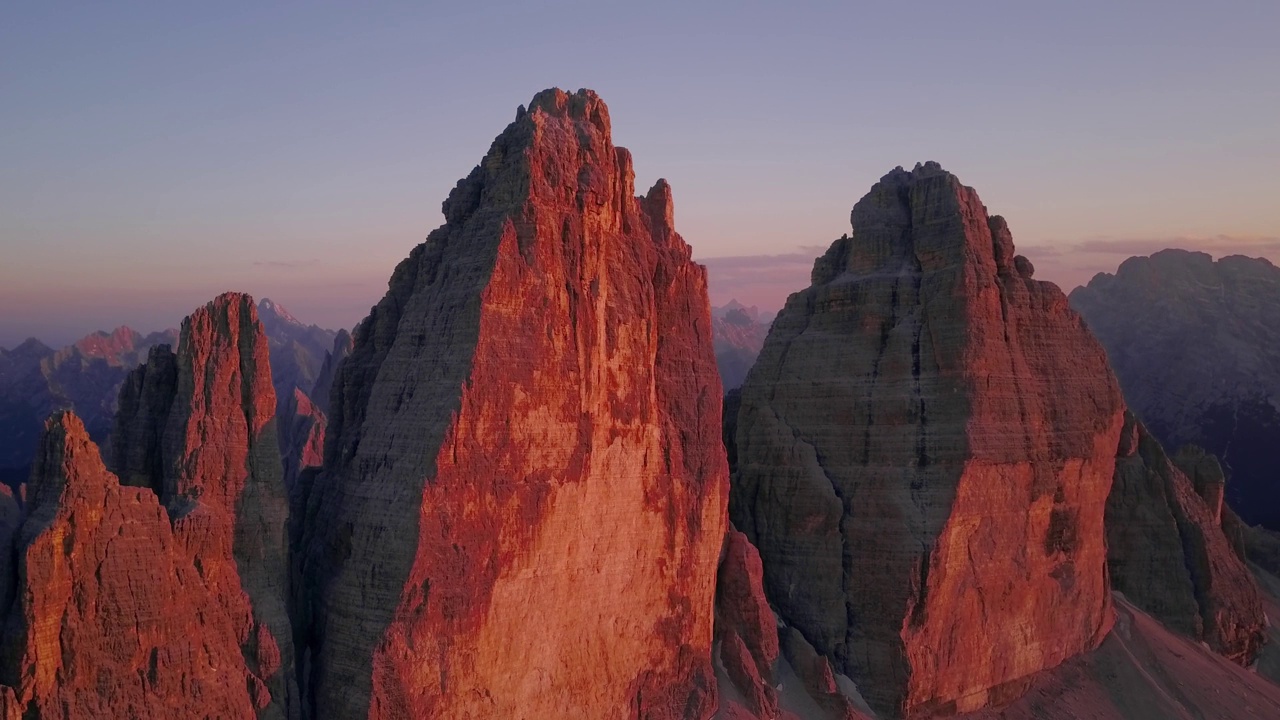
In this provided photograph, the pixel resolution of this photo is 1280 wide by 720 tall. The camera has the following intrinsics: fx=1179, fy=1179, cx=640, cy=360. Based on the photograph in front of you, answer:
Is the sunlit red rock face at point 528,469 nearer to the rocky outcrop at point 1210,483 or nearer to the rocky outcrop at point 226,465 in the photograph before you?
the rocky outcrop at point 226,465

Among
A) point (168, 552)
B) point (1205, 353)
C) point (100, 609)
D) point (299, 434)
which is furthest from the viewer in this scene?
Result: point (1205, 353)

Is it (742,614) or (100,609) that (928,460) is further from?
(100,609)

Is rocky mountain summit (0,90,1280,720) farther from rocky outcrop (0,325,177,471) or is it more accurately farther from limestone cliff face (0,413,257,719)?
rocky outcrop (0,325,177,471)

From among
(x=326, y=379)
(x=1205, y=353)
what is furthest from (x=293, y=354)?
(x=1205, y=353)

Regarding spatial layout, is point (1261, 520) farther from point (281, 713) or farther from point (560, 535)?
point (281, 713)

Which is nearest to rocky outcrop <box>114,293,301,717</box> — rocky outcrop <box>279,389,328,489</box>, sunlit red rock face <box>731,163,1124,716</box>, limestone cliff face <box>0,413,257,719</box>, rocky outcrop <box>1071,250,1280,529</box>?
limestone cliff face <box>0,413,257,719</box>

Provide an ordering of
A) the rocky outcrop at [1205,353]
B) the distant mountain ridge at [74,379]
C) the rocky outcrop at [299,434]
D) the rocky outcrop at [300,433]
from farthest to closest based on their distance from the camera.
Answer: the distant mountain ridge at [74,379]
the rocky outcrop at [1205,353]
the rocky outcrop at [299,434]
the rocky outcrop at [300,433]

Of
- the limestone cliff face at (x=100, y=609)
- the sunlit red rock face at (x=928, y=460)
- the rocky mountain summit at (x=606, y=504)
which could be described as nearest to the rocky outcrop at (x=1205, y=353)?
the rocky mountain summit at (x=606, y=504)

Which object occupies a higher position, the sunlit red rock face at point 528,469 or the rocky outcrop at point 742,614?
the sunlit red rock face at point 528,469
